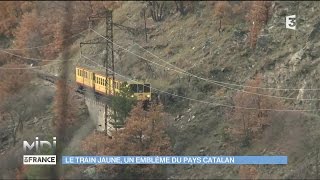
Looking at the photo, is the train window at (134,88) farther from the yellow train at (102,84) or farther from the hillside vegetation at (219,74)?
the hillside vegetation at (219,74)

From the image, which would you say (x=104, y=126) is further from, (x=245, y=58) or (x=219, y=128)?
(x=245, y=58)

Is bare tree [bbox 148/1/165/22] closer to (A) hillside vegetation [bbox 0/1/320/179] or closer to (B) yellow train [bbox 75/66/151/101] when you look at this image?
(A) hillside vegetation [bbox 0/1/320/179]

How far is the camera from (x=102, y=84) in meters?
10.3

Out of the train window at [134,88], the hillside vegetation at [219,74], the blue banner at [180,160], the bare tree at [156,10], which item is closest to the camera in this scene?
the blue banner at [180,160]

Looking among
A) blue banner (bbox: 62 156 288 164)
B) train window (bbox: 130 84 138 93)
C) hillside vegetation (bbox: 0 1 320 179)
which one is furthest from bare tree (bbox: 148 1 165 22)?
blue banner (bbox: 62 156 288 164)

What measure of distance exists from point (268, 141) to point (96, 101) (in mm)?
3745

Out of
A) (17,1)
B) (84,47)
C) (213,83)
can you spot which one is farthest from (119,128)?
(17,1)

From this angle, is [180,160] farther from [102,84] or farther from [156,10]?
[156,10]

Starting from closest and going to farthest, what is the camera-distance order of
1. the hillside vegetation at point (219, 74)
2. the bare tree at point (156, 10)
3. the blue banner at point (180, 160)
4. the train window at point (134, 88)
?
the blue banner at point (180, 160), the hillside vegetation at point (219, 74), the train window at point (134, 88), the bare tree at point (156, 10)

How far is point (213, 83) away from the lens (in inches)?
417

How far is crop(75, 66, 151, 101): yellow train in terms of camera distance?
9.74 metres

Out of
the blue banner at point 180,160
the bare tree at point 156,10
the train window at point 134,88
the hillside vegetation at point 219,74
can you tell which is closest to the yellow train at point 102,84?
the train window at point 134,88

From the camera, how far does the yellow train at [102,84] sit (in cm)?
974

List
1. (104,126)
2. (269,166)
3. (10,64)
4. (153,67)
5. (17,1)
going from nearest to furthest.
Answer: (269,166) → (104,126) → (153,67) → (10,64) → (17,1)
